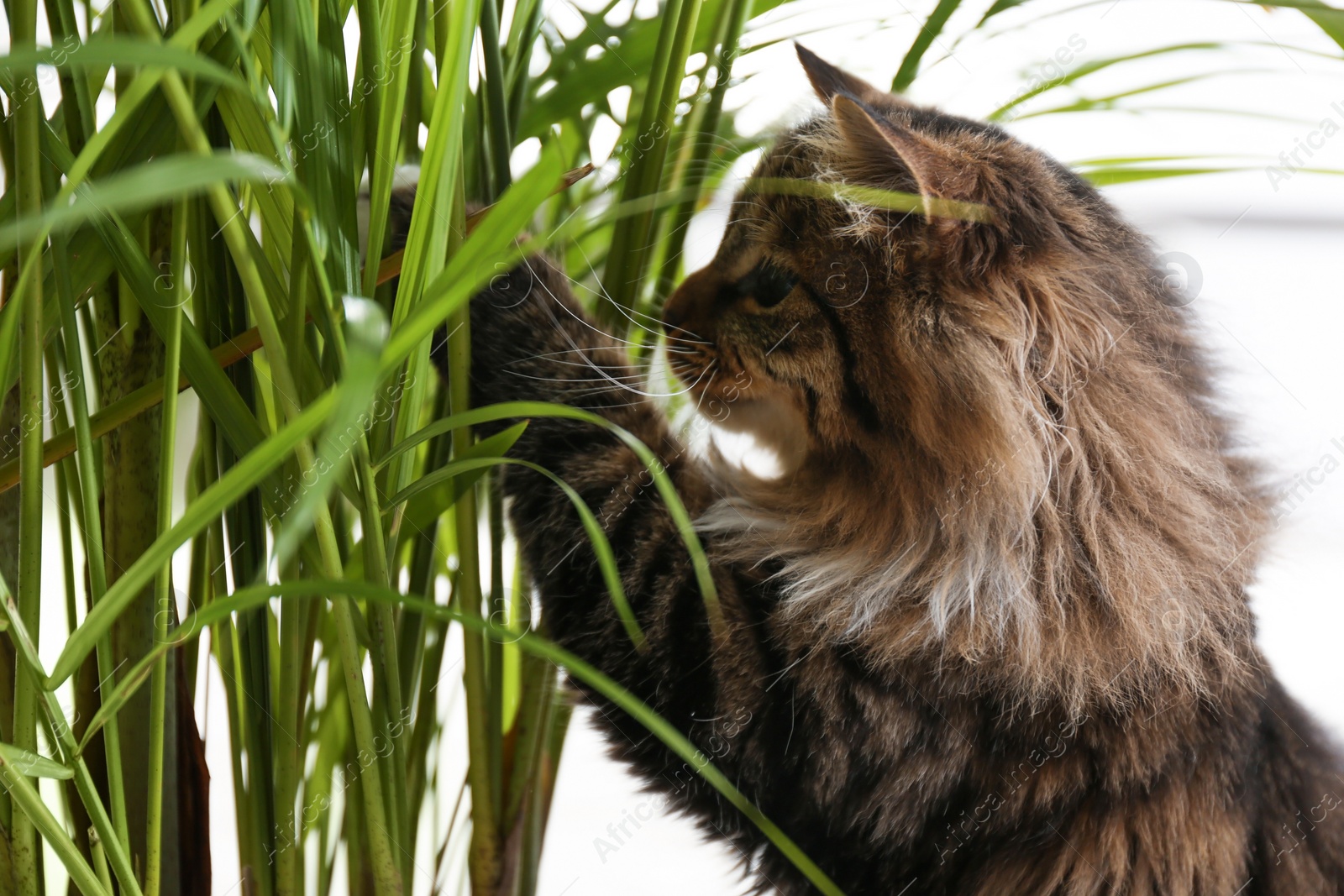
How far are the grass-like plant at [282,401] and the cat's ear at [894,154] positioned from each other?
0.35 feet

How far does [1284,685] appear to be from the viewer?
80cm

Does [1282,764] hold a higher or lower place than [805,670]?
lower

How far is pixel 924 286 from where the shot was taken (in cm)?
65

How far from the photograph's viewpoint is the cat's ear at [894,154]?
0.55 meters

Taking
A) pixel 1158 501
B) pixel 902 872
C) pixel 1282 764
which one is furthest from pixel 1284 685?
pixel 902 872

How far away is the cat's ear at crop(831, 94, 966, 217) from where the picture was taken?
55 cm

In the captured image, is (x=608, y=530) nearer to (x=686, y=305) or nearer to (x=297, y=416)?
(x=686, y=305)

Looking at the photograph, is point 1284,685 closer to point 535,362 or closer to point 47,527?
point 535,362

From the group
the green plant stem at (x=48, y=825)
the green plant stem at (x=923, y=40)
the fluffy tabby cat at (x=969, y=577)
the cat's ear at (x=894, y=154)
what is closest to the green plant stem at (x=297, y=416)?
the green plant stem at (x=48, y=825)

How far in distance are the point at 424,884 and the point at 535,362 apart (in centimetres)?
45

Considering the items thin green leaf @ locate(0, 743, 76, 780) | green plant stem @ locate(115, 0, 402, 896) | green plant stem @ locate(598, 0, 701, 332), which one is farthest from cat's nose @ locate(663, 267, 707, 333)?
thin green leaf @ locate(0, 743, 76, 780)

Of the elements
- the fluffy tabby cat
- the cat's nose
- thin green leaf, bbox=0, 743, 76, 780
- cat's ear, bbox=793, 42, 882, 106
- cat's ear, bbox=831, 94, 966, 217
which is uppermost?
cat's ear, bbox=793, 42, 882, 106

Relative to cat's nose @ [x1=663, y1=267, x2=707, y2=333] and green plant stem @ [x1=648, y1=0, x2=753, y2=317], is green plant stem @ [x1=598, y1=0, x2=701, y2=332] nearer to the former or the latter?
green plant stem @ [x1=648, y1=0, x2=753, y2=317]

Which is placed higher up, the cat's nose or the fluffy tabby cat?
the cat's nose
